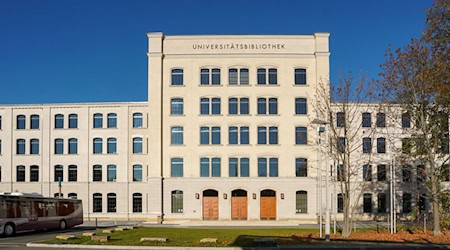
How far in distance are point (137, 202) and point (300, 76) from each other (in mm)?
20943

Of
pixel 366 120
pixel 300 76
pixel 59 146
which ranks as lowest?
pixel 59 146

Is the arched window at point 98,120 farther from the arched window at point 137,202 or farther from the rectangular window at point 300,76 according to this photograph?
the rectangular window at point 300,76

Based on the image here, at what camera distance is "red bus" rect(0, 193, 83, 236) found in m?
34.4

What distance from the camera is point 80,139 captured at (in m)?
56.2

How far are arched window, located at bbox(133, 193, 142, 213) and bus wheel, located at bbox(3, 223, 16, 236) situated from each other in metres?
20.4

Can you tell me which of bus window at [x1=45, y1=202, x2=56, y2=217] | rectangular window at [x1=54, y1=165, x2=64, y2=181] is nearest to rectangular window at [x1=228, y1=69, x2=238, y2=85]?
bus window at [x1=45, y1=202, x2=56, y2=217]

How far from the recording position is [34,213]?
3797 centimetres

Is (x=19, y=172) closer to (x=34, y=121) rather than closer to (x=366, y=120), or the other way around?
(x=34, y=121)

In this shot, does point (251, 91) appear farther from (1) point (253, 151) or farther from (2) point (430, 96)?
(2) point (430, 96)

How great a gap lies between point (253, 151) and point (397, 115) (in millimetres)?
20480

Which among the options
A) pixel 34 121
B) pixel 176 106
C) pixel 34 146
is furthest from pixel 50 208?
pixel 34 121

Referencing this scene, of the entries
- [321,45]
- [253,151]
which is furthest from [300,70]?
[253,151]

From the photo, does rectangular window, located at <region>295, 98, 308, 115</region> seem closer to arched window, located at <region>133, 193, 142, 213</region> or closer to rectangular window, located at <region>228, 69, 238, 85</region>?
rectangular window, located at <region>228, 69, 238, 85</region>

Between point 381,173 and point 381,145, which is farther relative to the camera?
point 381,173
